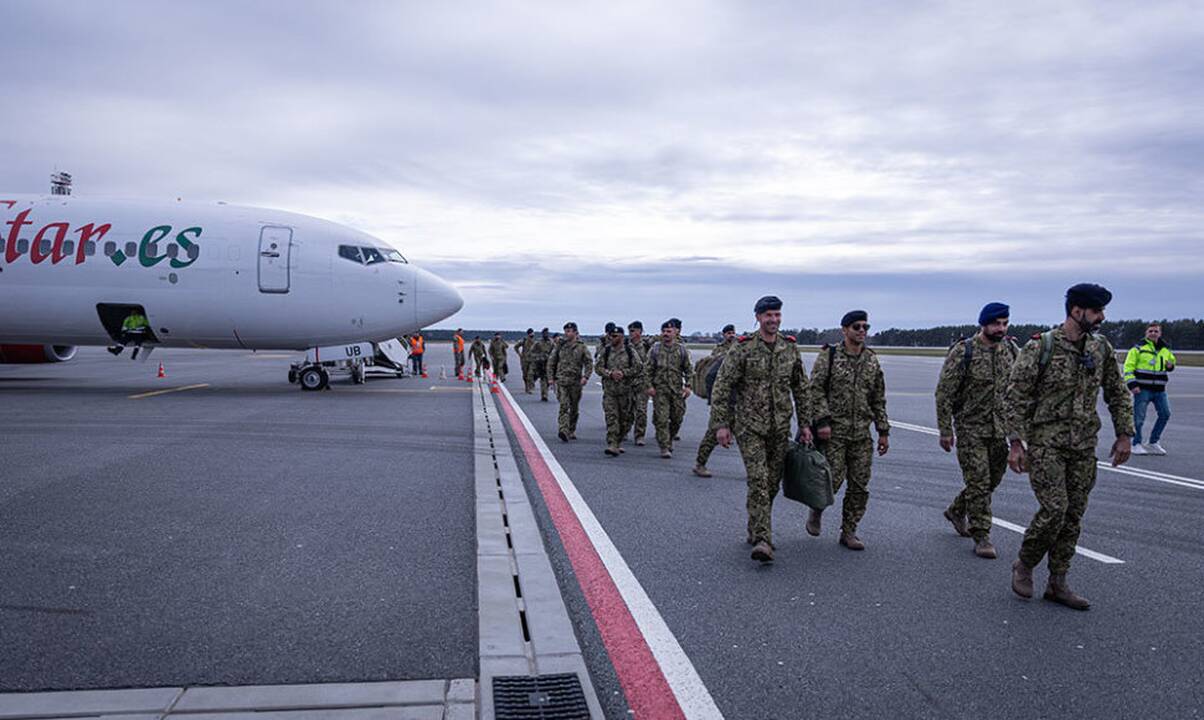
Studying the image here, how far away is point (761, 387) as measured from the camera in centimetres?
591

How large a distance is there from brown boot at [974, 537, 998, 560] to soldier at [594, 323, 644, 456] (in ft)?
17.6

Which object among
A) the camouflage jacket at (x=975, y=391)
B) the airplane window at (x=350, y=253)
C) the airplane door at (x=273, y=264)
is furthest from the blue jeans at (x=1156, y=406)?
the airplane door at (x=273, y=264)

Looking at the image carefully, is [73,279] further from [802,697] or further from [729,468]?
[802,697]

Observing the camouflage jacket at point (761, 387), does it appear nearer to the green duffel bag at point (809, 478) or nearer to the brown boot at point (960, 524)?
the green duffel bag at point (809, 478)

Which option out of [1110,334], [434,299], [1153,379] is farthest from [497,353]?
[1110,334]

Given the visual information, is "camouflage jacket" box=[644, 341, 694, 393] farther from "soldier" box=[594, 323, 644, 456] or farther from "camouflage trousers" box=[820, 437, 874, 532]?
"camouflage trousers" box=[820, 437, 874, 532]

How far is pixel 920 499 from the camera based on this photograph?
7773mm

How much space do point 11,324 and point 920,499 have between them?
1857 centimetres

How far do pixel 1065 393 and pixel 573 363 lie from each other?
788 centimetres

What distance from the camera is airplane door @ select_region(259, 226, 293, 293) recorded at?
17.2 meters

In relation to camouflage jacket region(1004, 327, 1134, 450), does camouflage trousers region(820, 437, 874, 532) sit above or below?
below

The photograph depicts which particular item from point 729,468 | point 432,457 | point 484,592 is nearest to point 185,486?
point 432,457

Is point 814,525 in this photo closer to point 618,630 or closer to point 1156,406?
point 618,630

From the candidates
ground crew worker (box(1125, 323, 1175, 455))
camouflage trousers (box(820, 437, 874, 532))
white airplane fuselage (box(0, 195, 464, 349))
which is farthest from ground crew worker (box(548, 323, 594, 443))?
ground crew worker (box(1125, 323, 1175, 455))
